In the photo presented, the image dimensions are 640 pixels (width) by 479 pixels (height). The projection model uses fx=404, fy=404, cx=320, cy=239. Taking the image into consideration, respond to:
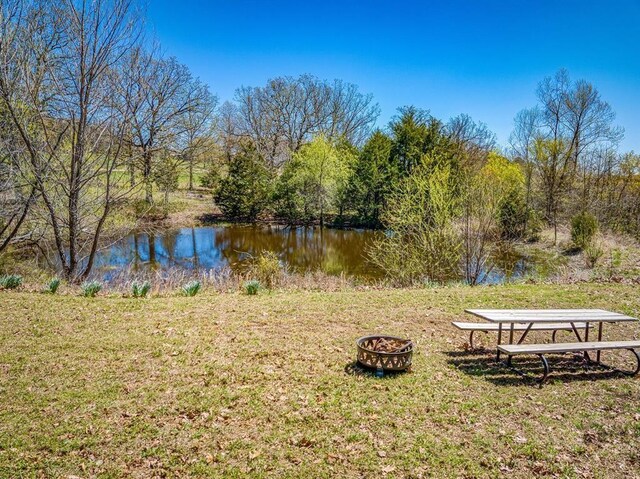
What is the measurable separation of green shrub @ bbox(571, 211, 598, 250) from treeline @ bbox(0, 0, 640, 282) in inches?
130

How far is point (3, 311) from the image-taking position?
652 cm

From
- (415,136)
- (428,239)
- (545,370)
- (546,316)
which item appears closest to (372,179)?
(415,136)

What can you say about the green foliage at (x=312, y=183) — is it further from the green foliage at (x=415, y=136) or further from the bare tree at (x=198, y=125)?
the bare tree at (x=198, y=125)

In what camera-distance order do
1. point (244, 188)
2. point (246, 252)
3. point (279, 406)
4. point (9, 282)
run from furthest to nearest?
point (244, 188), point (246, 252), point (9, 282), point (279, 406)

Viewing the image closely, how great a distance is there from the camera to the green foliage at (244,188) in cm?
2891

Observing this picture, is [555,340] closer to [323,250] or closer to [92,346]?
[92,346]

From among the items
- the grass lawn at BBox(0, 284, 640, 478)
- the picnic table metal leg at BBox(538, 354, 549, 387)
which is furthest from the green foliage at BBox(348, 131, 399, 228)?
the picnic table metal leg at BBox(538, 354, 549, 387)

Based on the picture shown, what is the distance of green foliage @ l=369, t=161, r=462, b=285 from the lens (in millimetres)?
11320

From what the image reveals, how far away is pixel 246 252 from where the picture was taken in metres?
18.2

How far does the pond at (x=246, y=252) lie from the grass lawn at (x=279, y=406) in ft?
26.3

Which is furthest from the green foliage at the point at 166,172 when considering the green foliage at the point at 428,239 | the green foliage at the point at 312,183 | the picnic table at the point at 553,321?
the picnic table at the point at 553,321

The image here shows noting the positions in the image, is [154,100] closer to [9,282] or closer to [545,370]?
[9,282]

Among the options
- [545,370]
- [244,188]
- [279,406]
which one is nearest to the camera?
[279,406]

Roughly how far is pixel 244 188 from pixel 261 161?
3363mm
